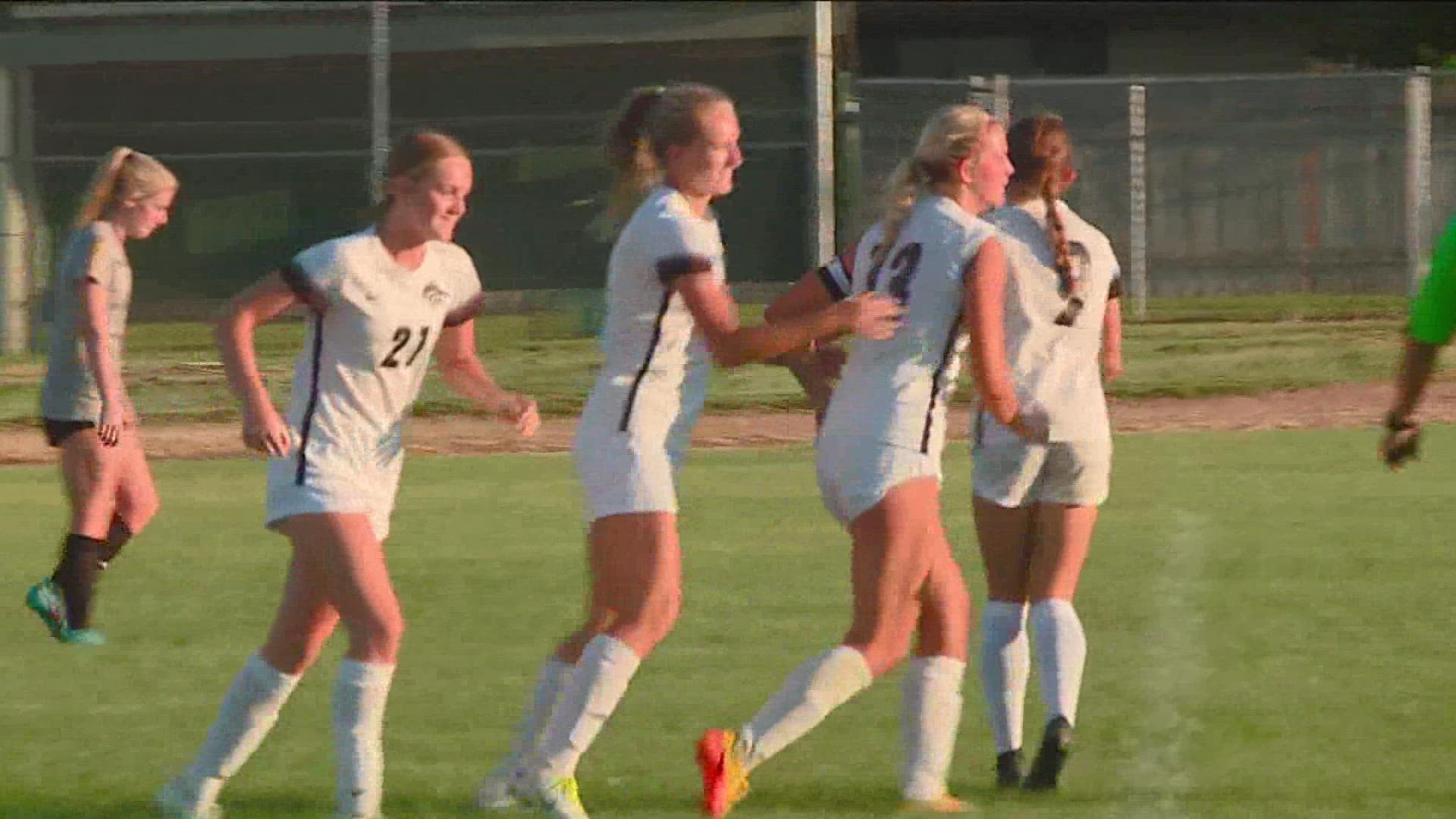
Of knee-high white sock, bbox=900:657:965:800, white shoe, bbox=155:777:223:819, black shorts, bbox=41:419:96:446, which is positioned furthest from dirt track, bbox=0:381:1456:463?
knee-high white sock, bbox=900:657:965:800

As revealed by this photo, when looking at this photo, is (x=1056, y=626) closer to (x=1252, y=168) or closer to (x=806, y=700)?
(x=806, y=700)

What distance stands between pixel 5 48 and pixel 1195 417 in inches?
542

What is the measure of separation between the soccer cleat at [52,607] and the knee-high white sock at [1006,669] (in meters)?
3.87

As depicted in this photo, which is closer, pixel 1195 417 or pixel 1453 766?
pixel 1453 766

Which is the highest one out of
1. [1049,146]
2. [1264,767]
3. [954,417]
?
[1049,146]

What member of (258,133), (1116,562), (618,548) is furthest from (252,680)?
(258,133)

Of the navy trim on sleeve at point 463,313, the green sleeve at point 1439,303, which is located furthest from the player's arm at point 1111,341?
the navy trim on sleeve at point 463,313

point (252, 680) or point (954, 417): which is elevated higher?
point (252, 680)

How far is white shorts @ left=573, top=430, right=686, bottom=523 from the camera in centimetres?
636

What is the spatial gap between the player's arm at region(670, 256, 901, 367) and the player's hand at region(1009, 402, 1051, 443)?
40 cm

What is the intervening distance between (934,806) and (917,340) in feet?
3.75

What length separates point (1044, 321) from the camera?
7.06 metres

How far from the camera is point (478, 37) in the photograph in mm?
28016

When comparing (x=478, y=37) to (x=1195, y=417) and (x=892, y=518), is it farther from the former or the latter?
Result: (x=892, y=518)
